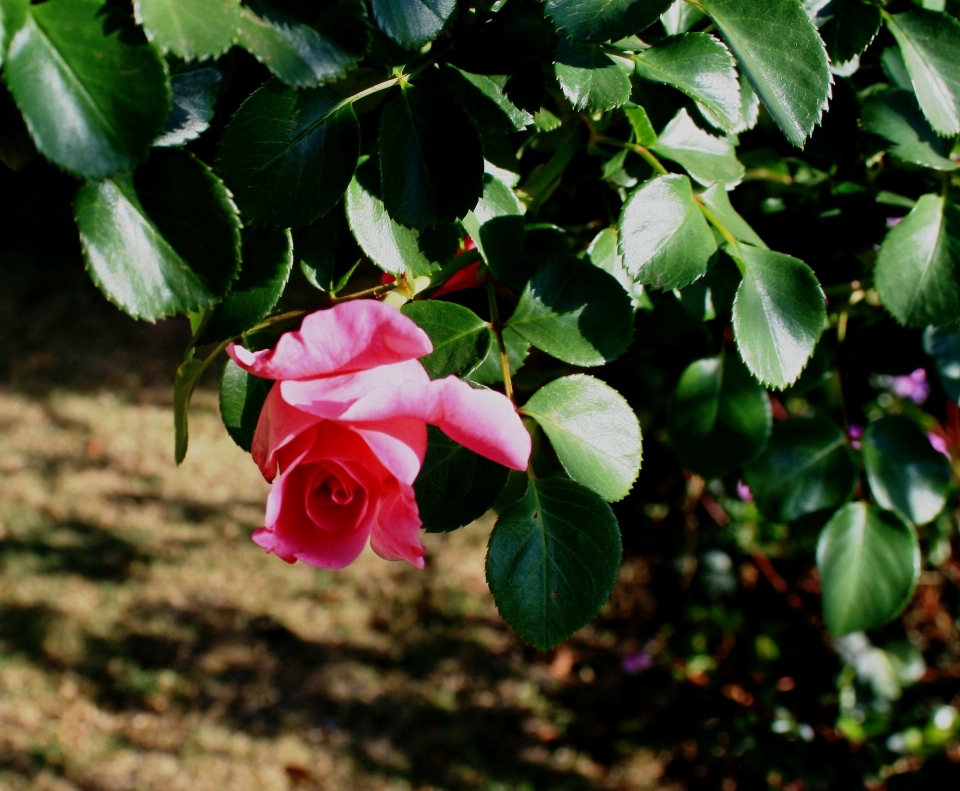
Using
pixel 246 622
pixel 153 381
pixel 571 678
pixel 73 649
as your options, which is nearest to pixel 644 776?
pixel 571 678

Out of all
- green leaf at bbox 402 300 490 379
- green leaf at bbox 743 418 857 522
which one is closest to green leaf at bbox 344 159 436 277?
green leaf at bbox 402 300 490 379

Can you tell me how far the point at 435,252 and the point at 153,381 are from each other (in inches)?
116

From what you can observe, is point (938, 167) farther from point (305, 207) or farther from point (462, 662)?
point (462, 662)

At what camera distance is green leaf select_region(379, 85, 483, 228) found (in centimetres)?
56

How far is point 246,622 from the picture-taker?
2.48 meters

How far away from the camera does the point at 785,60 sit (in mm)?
563

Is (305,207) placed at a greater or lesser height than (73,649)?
greater

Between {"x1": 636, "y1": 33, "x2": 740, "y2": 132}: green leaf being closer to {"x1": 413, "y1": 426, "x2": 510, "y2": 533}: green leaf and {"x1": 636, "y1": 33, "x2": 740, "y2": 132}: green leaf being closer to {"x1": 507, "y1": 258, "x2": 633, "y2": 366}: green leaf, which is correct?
{"x1": 507, "y1": 258, "x2": 633, "y2": 366}: green leaf

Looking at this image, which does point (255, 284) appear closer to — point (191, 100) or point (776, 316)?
point (191, 100)

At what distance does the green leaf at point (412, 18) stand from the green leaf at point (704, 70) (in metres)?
0.15

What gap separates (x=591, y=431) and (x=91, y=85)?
0.38 m

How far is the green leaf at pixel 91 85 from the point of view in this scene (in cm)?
41

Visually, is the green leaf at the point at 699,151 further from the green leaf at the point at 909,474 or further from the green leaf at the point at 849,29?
the green leaf at the point at 909,474

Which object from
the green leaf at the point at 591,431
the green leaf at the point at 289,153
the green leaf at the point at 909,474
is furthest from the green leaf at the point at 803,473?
the green leaf at the point at 289,153
